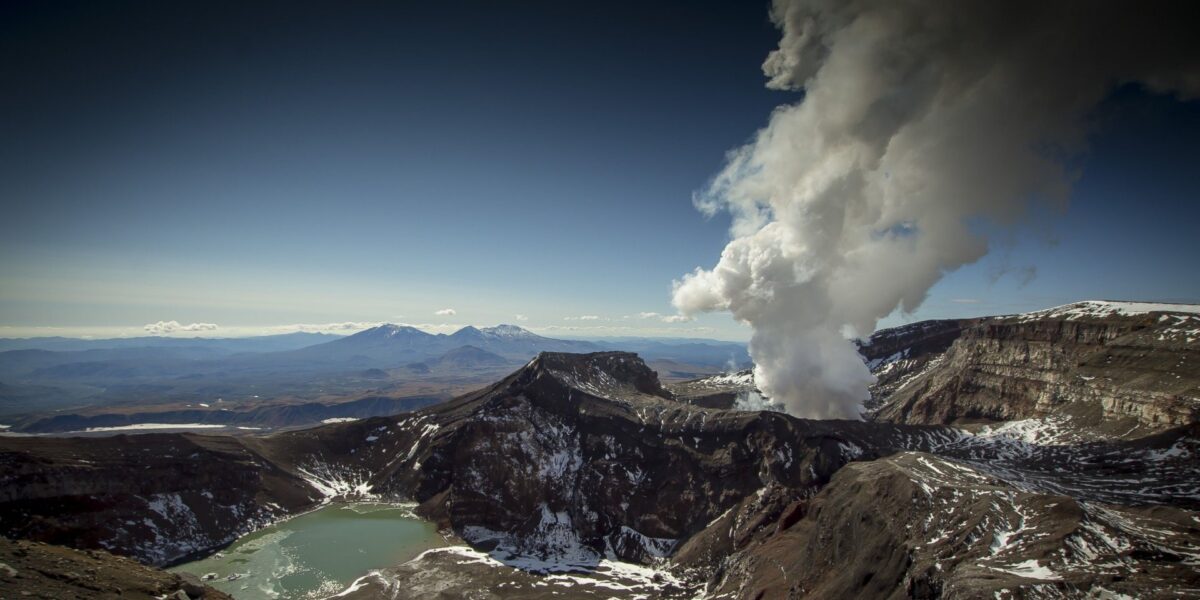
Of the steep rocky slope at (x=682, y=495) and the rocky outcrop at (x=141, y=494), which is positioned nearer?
the steep rocky slope at (x=682, y=495)

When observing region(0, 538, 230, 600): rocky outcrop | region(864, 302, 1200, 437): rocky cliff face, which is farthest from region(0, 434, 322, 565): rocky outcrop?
region(864, 302, 1200, 437): rocky cliff face

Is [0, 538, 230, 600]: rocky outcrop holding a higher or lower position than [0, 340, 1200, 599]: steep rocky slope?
higher

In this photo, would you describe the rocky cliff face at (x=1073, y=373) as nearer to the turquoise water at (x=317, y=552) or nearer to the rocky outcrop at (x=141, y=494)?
the turquoise water at (x=317, y=552)

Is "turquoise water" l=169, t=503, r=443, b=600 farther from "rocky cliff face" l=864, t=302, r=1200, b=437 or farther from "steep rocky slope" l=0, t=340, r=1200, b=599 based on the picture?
"rocky cliff face" l=864, t=302, r=1200, b=437

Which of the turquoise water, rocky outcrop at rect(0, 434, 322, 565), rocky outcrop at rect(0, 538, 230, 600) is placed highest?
rocky outcrop at rect(0, 538, 230, 600)

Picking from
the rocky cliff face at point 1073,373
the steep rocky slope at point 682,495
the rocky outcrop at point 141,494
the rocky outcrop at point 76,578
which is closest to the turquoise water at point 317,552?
the steep rocky slope at point 682,495

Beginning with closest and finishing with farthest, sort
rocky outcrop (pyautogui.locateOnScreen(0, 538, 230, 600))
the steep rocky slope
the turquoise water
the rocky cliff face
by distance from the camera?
rocky outcrop (pyautogui.locateOnScreen(0, 538, 230, 600)), the steep rocky slope, the turquoise water, the rocky cliff face

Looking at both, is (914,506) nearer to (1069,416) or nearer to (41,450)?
(1069,416)

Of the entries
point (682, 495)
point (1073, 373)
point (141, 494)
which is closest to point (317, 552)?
point (141, 494)

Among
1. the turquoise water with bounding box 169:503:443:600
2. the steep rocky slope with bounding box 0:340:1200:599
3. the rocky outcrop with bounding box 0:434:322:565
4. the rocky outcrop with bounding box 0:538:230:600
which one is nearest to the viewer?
the rocky outcrop with bounding box 0:538:230:600
